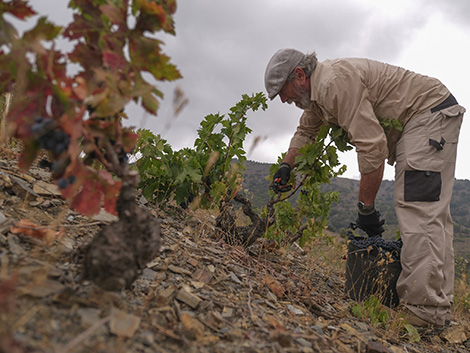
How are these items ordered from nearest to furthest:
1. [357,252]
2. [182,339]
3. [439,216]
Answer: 1. [182,339]
2. [439,216]
3. [357,252]

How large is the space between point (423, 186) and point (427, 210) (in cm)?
23

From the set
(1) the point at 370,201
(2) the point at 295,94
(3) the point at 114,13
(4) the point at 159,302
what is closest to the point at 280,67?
(2) the point at 295,94

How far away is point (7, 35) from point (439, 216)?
11.4 feet

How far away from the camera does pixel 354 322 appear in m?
2.67

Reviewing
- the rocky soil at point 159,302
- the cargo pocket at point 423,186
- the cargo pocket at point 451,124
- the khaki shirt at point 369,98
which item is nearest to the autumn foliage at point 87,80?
the rocky soil at point 159,302

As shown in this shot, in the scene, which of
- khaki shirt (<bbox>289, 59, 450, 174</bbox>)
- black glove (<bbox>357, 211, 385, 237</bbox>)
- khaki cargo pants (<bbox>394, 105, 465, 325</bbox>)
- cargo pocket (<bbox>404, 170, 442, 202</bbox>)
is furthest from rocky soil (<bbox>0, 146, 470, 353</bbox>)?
khaki shirt (<bbox>289, 59, 450, 174</bbox>)

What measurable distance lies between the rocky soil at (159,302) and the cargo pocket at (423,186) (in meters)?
1.18

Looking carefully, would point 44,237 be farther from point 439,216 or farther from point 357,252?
point 439,216

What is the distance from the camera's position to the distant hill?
24078 millimetres

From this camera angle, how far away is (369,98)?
337 centimetres

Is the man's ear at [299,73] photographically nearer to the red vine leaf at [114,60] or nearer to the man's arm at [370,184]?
the man's arm at [370,184]

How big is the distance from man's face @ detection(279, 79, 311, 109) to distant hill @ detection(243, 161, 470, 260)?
14024 millimetres

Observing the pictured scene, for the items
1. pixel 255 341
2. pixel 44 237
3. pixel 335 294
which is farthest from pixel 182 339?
pixel 335 294

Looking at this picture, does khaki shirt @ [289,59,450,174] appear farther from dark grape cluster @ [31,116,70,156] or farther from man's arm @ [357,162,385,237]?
dark grape cluster @ [31,116,70,156]
